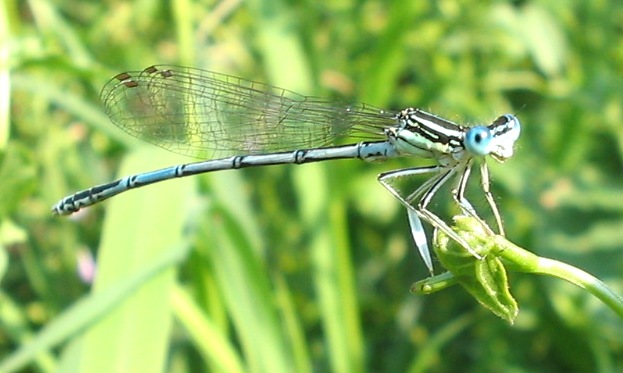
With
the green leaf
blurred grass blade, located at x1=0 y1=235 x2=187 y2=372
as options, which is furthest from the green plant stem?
blurred grass blade, located at x1=0 y1=235 x2=187 y2=372

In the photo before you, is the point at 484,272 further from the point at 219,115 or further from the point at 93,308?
the point at 219,115

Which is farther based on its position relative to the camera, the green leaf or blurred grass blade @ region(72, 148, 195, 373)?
blurred grass blade @ region(72, 148, 195, 373)

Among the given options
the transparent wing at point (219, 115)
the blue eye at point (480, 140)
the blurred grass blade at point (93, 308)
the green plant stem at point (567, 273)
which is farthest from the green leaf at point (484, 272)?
the transparent wing at point (219, 115)

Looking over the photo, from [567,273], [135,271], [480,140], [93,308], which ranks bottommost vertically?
[567,273]

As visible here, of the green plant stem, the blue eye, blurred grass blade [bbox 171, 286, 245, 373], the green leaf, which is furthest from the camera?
blurred grass blade [bbox 171, 286, 245, 373]

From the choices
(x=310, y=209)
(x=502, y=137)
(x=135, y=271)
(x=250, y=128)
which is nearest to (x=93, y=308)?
(x=135, y=271)

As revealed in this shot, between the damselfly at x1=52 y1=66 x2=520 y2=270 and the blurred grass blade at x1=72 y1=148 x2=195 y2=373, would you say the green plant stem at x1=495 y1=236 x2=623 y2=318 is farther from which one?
the blurred grass blade at x1=72 y1=148 x2=195 y2=373
